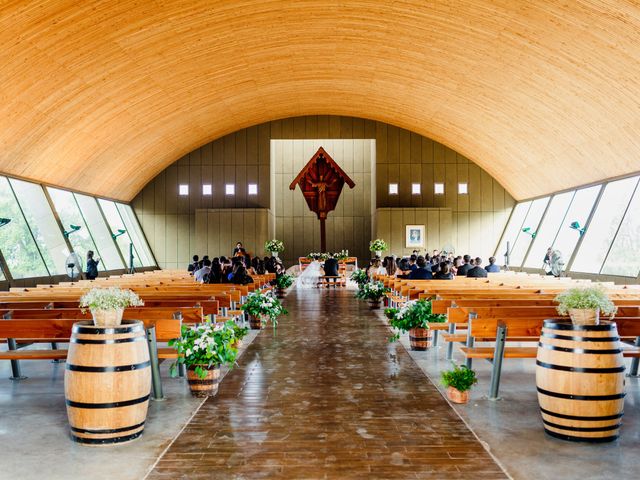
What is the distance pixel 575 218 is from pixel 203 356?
17691 millimetres

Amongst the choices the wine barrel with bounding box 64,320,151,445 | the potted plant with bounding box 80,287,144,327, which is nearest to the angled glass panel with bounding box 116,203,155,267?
the potted plant with bounding box 80,287,144,327

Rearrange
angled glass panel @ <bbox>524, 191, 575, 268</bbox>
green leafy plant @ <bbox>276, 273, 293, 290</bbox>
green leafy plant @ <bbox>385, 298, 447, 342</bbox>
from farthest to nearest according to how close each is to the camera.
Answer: angled glass panel @ <bbox>524, 191, 575, 268</bbox>
green leafy plant @ <bbox>276, 273, 293, 290</bbox>
green leafy plant @ <bbox>385, 298, 447, 342</bbox>

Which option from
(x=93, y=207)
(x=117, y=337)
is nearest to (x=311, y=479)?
(x=117, y=337)

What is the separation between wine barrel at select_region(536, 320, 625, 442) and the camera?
4.00 metres

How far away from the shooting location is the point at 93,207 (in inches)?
877

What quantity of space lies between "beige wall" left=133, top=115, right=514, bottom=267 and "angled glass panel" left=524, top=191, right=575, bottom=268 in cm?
317

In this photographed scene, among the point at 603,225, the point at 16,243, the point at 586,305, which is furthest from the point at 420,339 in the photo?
the point at 603,225

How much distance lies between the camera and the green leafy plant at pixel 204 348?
17.1 feet

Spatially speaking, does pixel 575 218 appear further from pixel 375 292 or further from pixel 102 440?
pixel 102 440

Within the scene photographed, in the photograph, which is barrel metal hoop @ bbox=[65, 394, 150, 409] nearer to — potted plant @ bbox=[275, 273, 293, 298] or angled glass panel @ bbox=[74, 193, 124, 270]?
potted plant @ bbox=[275, 273, 293, 298]

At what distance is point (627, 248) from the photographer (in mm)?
16312

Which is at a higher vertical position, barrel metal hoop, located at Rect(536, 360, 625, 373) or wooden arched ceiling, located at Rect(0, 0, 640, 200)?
wooden arched ceiling, located at Rect(0, 0, 640, 200)

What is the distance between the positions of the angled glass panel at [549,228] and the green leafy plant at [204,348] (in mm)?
18199

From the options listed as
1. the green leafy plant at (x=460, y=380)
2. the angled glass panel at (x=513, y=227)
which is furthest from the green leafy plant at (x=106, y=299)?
the angled glass panel at (x=513, y=227)
